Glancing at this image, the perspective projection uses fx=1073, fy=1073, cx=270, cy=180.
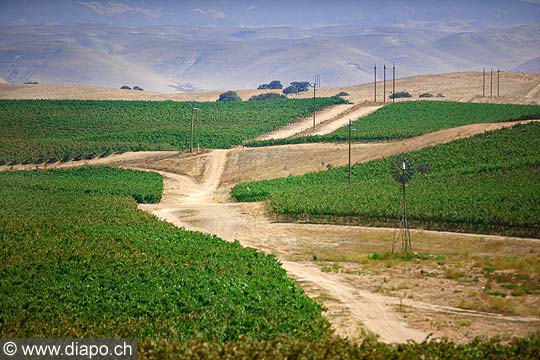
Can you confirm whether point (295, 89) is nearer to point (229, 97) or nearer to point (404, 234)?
point (229, 97)

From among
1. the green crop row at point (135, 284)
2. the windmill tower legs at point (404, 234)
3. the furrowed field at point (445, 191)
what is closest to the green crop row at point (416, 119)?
the furrowed field at point (445, 191)

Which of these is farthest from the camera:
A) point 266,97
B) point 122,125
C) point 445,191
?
point 266,97

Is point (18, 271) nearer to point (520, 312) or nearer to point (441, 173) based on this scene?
point (520, 312)

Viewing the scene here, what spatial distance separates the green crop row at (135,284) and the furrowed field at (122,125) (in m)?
46.2

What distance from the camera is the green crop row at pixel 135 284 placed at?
31.0 m

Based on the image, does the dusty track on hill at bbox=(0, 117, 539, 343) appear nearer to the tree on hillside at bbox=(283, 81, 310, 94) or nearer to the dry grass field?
the dry grass field

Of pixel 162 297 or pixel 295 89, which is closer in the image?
pixel 162 297

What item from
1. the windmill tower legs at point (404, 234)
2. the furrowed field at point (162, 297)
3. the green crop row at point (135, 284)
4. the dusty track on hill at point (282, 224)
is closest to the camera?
the furrowed field at point (162, 297)

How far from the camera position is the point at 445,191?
220ft

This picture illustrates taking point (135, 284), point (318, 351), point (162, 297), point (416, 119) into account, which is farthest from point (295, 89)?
point (318, 351)

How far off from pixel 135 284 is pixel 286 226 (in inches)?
989

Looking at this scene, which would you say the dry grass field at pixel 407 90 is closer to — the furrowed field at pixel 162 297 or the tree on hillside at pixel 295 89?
the tree on hillside at pixel 295 89

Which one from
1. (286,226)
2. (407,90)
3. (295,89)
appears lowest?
(286,226)

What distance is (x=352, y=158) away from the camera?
8806cm
